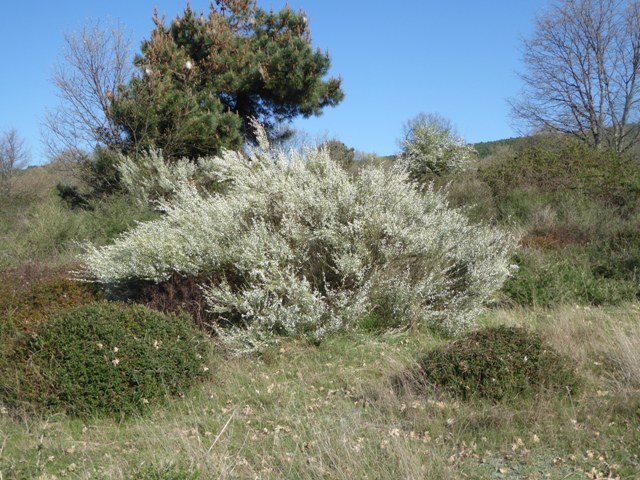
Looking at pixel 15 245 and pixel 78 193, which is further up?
pixel 78 193

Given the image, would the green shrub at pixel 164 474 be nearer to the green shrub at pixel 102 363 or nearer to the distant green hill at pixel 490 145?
the green shrub at pixel 102 363

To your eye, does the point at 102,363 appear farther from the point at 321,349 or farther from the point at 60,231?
the point at 60,231

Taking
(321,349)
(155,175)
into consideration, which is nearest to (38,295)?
(321,349)

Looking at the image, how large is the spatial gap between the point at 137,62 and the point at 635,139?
18916mm

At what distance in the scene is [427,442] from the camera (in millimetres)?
3938

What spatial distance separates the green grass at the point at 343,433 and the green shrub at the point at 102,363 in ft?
0.47

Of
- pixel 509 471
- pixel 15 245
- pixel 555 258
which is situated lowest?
pixel 509 471

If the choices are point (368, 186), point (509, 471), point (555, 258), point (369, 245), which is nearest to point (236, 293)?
point (369, 245)

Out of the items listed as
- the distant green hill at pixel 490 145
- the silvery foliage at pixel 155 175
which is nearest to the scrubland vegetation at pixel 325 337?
the silvery foliage at pixel 155 175

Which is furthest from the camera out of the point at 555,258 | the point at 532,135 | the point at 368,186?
the point at 532,135

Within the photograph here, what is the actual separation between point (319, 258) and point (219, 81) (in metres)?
11.9

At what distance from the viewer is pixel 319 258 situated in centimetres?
698

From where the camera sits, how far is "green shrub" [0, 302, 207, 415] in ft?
15.6

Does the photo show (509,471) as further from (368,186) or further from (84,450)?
(368,186)
